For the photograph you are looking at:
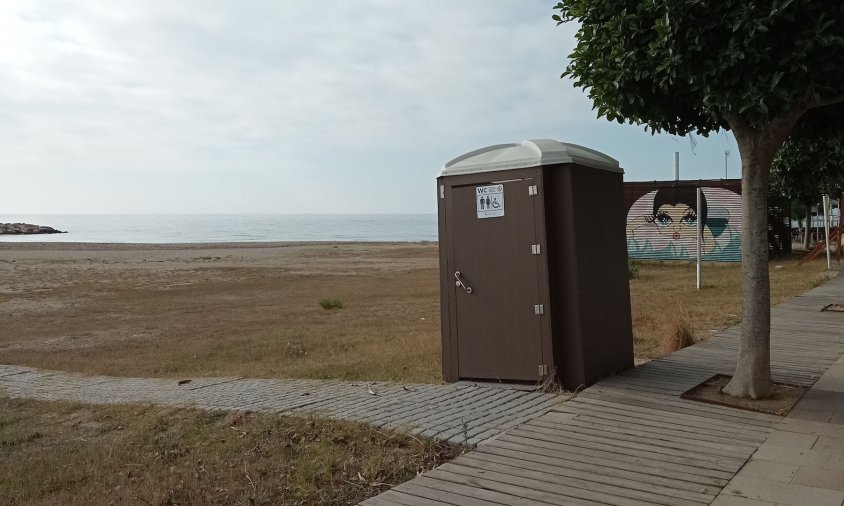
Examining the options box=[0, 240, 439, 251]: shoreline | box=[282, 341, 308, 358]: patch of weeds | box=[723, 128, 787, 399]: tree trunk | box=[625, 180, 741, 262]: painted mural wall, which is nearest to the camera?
box=[723, 128, 787, 399]: tree trunk

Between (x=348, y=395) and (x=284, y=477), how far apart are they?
2.54 m

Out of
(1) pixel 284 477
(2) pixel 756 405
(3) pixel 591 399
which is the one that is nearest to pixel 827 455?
(2) pixel 756 405

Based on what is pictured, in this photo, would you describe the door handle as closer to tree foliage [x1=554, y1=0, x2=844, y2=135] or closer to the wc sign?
the wc sign

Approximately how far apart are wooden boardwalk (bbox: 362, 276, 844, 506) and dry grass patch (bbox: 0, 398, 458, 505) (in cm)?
40

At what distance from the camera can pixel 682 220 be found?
31875 millimetres

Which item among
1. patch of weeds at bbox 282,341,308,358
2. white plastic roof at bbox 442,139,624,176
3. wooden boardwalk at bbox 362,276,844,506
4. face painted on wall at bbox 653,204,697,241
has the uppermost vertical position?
white plastic roof at bbox 442,139,624,176

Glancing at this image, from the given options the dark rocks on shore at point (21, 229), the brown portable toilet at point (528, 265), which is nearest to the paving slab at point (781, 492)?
the brown portable toilet at point (528, 265)

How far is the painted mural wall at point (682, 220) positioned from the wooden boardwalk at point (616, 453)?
80.8ft

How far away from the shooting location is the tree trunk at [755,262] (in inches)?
260

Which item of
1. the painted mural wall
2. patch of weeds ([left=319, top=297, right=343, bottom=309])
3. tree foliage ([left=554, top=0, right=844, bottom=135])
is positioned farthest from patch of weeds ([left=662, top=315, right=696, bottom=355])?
the painted mural wall

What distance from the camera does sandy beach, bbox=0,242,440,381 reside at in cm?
1113

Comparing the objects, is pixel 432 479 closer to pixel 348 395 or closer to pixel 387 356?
pixel 348 395

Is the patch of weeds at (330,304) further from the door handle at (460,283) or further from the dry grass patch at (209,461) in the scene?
the door handle at (460,283)

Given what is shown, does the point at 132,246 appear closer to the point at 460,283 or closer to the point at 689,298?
the point at 689,298
